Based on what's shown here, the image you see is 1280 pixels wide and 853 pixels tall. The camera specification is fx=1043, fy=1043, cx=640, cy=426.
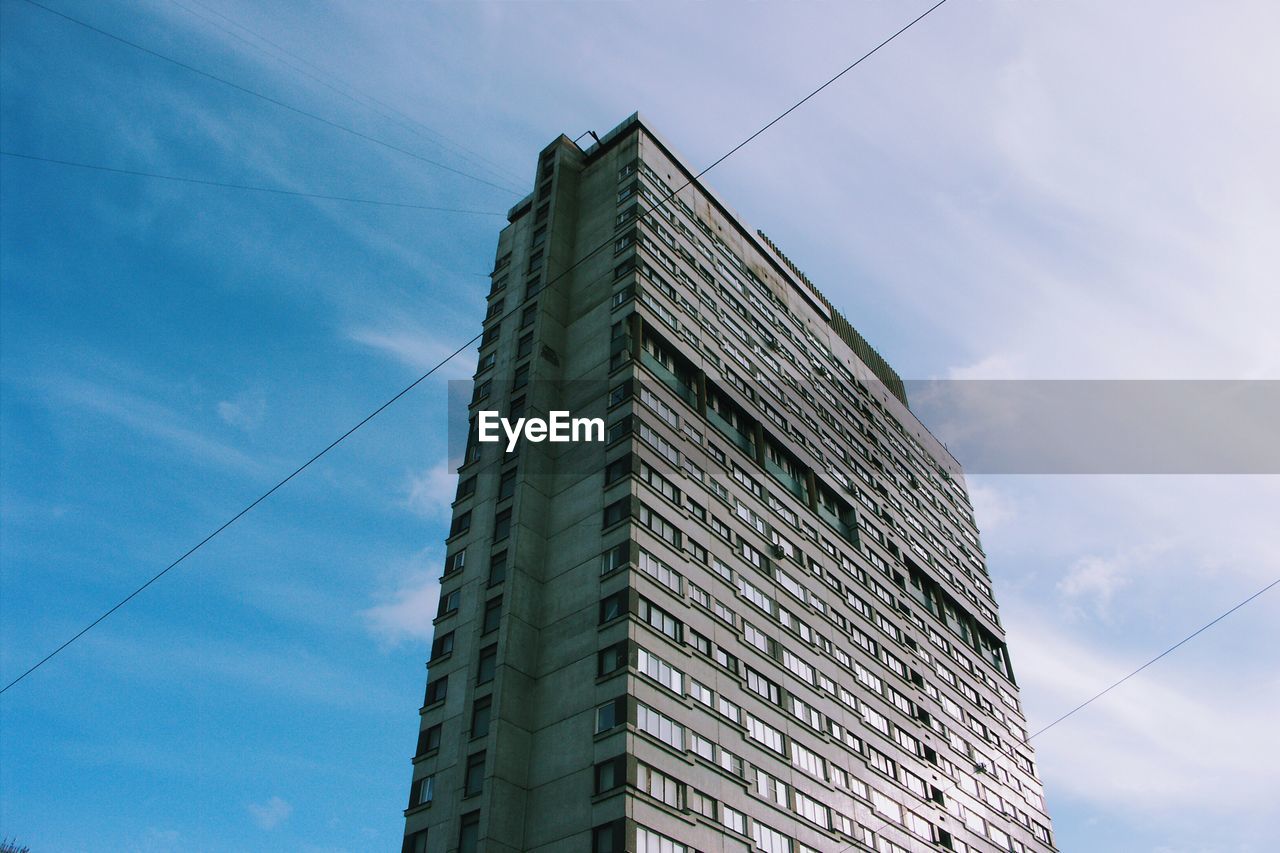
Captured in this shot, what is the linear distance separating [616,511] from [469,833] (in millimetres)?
16842

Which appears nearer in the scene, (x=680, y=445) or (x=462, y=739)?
(x=462, y=739)

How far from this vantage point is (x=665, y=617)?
166 feet

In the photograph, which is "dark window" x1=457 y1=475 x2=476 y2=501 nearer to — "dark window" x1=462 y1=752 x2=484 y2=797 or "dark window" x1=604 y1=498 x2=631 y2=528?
"dark window" x1=604 y1=498 x2=631 y2=528

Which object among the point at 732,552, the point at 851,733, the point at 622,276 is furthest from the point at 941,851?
the point at 622,276

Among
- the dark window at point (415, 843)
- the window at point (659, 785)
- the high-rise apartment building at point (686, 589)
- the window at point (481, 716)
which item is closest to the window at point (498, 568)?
the high-rise apartment building at point (686, 589)

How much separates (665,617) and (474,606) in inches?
404

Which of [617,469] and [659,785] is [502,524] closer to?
[617,469]

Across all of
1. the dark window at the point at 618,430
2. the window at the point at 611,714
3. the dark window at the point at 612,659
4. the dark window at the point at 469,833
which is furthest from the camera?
the dark window at the point at 618,430

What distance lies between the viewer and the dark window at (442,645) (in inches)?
2110

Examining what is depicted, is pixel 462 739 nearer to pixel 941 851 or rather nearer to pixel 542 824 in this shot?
pixel 542 824

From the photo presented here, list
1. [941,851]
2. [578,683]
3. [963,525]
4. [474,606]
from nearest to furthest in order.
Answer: [578,683], [474,606], [941,851], [963,525]

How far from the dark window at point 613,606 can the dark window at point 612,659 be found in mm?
1628

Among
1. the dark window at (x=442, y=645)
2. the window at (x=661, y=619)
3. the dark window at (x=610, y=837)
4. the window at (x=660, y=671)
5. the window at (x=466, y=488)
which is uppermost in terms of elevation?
the window at (x=466, y=488)

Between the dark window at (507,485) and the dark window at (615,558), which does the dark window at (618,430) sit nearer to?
the dark window at (507,485)
